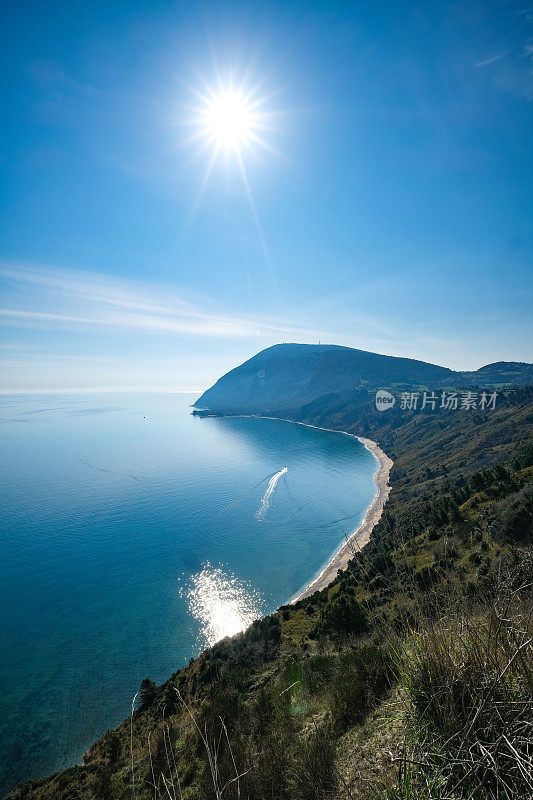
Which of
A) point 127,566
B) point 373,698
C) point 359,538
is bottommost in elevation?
point 127,566

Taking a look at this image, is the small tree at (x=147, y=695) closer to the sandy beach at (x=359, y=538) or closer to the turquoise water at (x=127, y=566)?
the turquoise water at (x=127, y=566)

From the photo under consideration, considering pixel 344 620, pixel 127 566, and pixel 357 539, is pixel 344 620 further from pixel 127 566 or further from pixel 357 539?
pixel 127 566

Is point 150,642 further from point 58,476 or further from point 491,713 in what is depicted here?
point 58,476

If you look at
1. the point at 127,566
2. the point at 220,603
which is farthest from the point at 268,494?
the point at 220,603

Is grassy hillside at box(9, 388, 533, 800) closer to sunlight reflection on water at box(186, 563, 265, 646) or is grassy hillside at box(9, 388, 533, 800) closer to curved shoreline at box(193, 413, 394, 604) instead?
curved shoreline at box(193, 413, 394, 604)

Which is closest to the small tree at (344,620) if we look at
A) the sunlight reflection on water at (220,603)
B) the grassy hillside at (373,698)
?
the grassy hillside at (373,698)

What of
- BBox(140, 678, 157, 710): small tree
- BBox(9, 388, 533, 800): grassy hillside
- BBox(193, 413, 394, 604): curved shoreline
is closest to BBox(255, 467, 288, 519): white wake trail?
BBox(193, 413, 394, 604): curved shoreline
